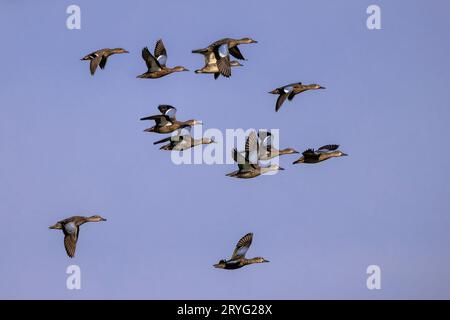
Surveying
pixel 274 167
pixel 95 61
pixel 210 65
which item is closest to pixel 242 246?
pixel 274 167

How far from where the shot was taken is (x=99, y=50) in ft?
155

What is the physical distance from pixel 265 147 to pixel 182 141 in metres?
2.86

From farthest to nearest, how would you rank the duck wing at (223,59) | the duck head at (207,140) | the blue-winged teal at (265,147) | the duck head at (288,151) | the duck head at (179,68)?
1. the duck head at (207,140)
2. the duck head at (288,151)
3. the duck head at (179,68)
4. the blue-winged teal at (265,147)
5. the duck wing at (223,59)

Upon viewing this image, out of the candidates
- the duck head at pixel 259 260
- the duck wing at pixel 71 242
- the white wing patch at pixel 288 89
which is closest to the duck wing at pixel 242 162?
the white wing patch at pixel 288 89

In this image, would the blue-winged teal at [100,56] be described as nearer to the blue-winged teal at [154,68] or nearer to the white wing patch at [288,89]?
the blue-winged teal at [154,68]

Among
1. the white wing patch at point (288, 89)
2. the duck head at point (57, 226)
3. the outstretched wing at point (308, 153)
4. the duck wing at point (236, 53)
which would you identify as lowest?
the duck head at point (57, 226)

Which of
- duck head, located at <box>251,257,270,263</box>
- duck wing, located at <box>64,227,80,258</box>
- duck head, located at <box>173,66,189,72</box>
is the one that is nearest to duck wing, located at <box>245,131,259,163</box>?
duck head, located at <box>251,257,270,263</box>

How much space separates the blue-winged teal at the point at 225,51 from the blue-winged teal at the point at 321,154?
391cm

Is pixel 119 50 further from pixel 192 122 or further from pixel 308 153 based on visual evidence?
pixel 308 153

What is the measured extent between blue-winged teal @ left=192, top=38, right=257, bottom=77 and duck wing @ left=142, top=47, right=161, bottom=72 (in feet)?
4.92

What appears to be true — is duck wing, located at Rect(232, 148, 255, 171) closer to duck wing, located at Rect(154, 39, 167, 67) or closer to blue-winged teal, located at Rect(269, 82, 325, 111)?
blue-winged teal, located at Rect(269, 82, 325, 111)

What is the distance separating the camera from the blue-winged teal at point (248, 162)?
45.5 meters

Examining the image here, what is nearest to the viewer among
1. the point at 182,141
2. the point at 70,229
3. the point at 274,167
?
the point at 70,229

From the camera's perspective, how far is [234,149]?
4531 centimetres
